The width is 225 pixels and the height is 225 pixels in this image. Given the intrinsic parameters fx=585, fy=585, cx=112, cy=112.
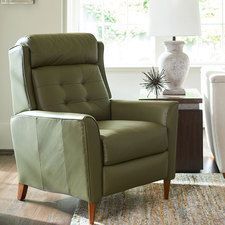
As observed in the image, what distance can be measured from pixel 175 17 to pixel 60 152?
4.84 ft

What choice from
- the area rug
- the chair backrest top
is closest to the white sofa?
the area rug

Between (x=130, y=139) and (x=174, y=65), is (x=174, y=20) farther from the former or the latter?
(x=130, y=139)

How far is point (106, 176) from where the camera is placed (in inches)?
122

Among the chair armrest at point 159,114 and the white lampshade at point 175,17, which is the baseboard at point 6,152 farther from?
the white lampshade at point 175,17

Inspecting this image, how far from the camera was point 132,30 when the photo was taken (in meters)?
5.60

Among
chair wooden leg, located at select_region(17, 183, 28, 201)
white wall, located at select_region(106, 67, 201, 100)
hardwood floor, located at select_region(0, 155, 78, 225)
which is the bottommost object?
hardwood floor, located at select_region(0, 155, 78, 225)

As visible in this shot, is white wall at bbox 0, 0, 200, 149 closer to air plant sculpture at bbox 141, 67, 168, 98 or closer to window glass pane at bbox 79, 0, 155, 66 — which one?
window glass pane at bbox 79, 0, 155, 66

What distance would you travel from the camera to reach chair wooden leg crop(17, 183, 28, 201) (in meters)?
3.54

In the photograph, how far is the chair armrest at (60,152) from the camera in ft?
9.89

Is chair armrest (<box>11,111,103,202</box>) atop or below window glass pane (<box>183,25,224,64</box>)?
below

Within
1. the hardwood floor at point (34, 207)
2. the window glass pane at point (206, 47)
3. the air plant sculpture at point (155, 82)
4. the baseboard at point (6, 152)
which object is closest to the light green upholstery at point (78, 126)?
the hardwood floor at point (34, 207)

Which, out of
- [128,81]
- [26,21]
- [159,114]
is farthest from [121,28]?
[159,114]

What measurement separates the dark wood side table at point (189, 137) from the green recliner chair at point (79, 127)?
0.46 m

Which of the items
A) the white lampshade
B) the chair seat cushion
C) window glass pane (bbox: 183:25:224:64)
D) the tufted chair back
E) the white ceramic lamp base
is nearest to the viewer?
the chair seat cushion
